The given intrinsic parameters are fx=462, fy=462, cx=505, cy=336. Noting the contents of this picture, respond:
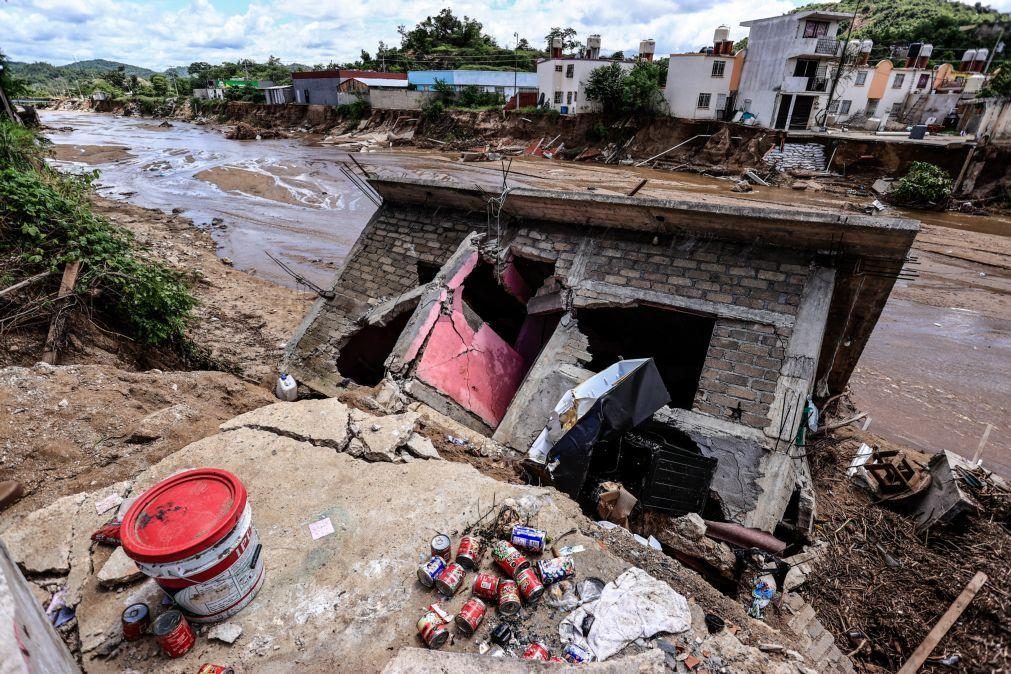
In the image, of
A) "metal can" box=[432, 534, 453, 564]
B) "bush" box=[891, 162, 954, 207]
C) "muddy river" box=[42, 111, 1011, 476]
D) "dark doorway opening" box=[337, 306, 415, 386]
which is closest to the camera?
"metal can" box=[432, 534, 453, 564]

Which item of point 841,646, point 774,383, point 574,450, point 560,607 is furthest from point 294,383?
point 841,646

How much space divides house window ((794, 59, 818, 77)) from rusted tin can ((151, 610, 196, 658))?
120ft

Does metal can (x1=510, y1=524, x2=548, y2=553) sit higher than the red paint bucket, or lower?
lower

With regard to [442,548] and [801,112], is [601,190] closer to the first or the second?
[801,112]

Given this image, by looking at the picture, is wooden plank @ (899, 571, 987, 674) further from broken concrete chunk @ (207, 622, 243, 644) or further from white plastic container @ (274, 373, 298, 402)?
white plastic container @ (274, 373, 298, 402)

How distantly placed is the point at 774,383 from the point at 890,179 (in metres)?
25.1

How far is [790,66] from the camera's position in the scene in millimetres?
27875

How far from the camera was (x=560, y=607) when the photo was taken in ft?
8.21

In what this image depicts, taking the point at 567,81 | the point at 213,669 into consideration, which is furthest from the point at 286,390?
the point at 567,81

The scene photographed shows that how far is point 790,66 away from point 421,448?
34.6 meters

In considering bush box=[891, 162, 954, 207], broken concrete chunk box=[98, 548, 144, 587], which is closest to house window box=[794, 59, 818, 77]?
bush box=[891, 162, 954, 207]

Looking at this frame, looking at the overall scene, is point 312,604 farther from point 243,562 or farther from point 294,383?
point 294,383

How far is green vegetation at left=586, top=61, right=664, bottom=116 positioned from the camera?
2917cm

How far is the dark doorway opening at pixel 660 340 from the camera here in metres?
6.28
